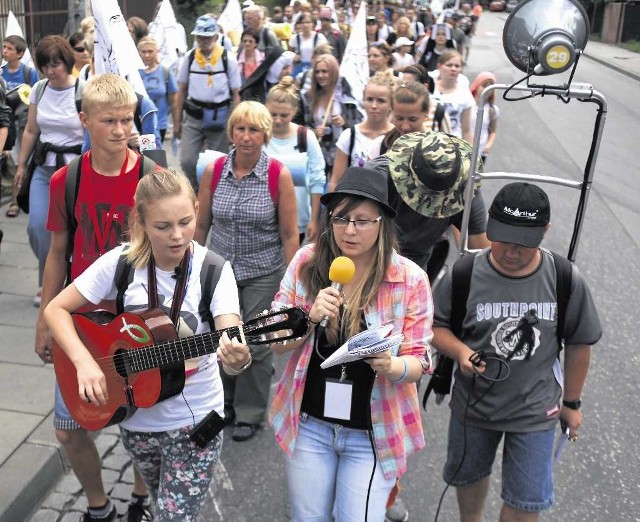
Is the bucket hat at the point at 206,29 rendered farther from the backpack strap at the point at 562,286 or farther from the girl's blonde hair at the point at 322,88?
the backpack strap at the point at 562,286

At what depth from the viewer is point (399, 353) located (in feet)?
9.65

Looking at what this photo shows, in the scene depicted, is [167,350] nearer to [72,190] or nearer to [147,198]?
[147,198]

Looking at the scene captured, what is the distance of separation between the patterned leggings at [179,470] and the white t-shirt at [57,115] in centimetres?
320

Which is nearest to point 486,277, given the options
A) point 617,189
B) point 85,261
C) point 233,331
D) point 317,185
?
point 233,331

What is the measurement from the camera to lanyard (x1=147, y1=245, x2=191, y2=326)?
2.93m

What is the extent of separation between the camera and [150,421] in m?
3.02

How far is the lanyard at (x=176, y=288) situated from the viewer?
293cm

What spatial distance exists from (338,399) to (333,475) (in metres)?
0.31

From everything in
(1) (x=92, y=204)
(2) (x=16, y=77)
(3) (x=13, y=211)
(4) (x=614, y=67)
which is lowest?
(4) (x=614, y=67)

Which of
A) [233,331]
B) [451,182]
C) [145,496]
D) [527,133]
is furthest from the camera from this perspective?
[527,133]

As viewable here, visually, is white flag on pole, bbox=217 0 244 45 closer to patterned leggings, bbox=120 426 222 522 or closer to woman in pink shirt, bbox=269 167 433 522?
woman in pink shirt, bbox=269 167 433 522

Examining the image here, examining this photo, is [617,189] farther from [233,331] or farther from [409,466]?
[233,331]

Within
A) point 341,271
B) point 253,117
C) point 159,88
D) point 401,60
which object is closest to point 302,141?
point 253,117

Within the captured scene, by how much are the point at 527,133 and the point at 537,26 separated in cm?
1243
